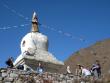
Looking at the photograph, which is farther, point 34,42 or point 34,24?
point 34,24

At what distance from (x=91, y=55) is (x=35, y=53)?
156 feet

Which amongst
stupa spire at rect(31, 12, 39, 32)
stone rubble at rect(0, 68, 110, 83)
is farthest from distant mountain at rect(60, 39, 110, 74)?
stone rubble at rect(0, 68, 110, 83)

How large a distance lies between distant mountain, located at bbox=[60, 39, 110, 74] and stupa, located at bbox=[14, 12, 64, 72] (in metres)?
39.0

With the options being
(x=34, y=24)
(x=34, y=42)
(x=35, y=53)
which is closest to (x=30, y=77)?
(x=35, y=53)

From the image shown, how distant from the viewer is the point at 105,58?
214ft

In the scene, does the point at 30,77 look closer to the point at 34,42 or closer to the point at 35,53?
the point at 35,53

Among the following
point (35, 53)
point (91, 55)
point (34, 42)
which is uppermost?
point (91, 55)

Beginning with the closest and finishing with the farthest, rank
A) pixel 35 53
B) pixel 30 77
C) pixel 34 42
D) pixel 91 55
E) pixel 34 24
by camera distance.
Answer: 1. pixel 30 77
2. pixel 35 53
3. pixel 34 42
4. pixel 34 24
5. pixel 91 55

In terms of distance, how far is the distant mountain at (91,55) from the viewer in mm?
65519

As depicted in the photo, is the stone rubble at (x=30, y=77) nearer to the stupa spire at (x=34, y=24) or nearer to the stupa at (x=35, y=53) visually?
the stupa at (x=35, y=53)

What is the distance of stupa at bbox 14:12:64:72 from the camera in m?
22.3

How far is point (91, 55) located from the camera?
69812 millimetres

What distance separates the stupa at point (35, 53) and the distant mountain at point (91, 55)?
38993 millimetres

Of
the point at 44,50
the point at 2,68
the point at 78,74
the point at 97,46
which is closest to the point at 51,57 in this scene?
the point at 44,50
